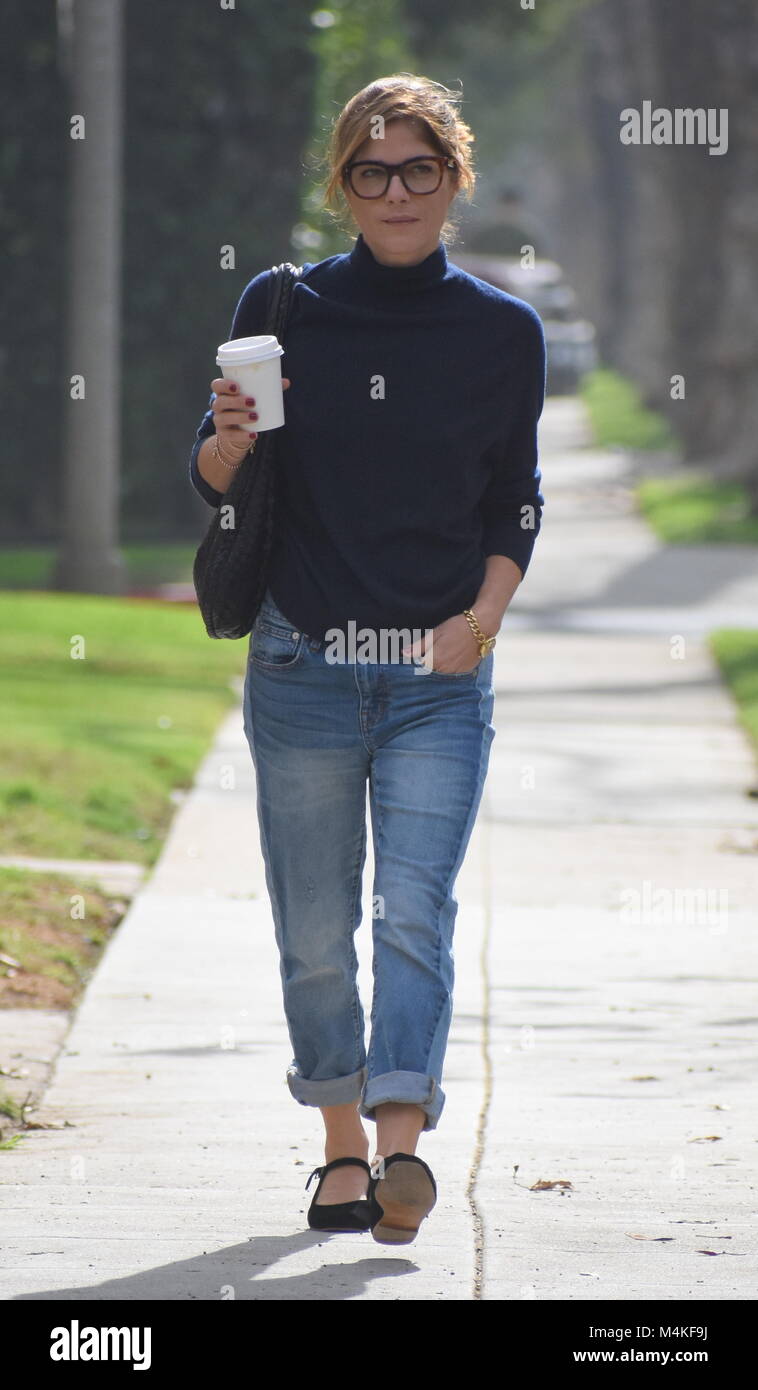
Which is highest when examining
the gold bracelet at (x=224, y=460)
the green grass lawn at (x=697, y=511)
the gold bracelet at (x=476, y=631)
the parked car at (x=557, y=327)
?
the parked car at (x=557, y=327)

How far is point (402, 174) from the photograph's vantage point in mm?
4055

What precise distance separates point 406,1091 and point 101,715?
279 inches

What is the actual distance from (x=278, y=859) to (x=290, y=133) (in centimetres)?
1734

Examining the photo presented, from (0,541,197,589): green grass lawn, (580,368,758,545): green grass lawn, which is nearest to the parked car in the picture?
(580,368,758,545): green grass lawn

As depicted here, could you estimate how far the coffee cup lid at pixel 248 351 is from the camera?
3816 mm

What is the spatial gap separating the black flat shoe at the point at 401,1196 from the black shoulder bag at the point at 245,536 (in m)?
0.94

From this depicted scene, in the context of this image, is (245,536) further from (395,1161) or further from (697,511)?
(697,511)

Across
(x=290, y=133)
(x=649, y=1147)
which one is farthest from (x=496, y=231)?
(x=649, y=1147)

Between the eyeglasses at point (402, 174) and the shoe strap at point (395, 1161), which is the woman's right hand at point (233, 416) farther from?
the shoe strap at point (395, 1161)

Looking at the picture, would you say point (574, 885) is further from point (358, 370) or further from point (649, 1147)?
point (358, 370)

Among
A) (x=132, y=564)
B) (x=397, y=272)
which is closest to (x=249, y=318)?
(x=397, y=272)

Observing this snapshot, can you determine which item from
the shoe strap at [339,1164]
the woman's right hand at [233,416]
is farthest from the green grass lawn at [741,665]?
the woman's right hand at [233,416]

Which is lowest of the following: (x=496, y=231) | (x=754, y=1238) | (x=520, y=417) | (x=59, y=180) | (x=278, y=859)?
(x=754, y=1238)
